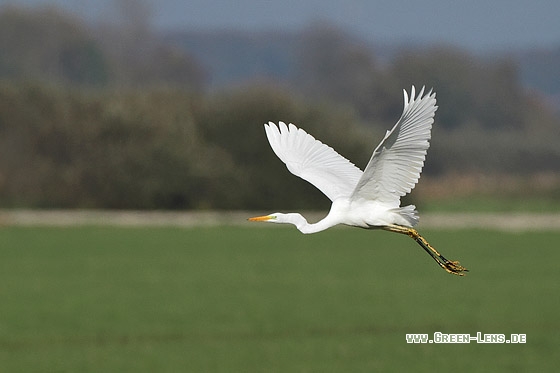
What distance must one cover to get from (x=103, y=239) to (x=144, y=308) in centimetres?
1602

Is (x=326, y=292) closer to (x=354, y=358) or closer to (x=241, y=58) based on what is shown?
(x=354, y=358)

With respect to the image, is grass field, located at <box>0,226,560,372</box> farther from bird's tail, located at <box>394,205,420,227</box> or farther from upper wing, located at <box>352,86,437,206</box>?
bird's tail, located at <box>394,205,420,227</box>

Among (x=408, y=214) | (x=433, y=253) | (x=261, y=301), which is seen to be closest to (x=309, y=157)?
(x=408, y=214)

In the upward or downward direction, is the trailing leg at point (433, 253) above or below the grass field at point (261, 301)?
below

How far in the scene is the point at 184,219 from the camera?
167 ft

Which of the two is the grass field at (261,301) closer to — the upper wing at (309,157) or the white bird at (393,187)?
the upper wing at (309,157)

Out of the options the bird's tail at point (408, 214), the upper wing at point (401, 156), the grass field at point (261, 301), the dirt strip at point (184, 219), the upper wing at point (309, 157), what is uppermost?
the dirt strip at point (184, 219)

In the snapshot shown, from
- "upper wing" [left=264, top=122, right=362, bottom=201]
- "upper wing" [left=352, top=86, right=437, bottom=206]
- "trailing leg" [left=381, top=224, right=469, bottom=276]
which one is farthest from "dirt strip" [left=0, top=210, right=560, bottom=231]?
"trailing leg" [left=381, top=224, right=469, bottom=276]

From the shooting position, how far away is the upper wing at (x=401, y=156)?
5.89 meters

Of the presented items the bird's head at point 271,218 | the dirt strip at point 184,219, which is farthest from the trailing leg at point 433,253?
the dirt strip at point 184,219

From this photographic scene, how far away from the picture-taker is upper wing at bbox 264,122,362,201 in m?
7.37

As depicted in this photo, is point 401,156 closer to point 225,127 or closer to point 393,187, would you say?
point 393,187

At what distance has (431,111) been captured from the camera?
6.01m

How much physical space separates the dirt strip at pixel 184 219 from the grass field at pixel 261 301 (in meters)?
1.16
